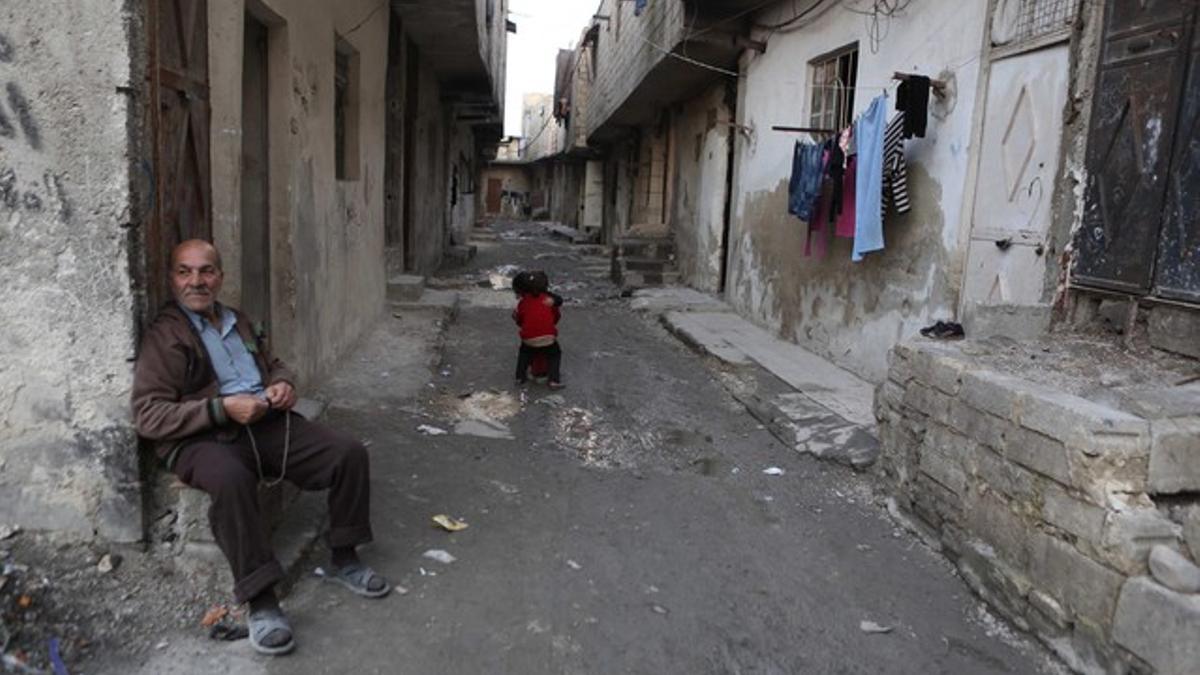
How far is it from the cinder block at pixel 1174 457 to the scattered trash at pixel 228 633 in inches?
128

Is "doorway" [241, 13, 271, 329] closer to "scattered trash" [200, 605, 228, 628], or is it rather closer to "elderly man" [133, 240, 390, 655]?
"elderly man" [133, 240, 390, 655]

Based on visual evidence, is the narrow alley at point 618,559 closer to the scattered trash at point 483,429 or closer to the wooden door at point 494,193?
the scattered trash at point 483,429

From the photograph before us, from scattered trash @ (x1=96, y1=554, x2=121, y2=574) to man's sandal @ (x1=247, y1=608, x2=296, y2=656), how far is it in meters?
0.69

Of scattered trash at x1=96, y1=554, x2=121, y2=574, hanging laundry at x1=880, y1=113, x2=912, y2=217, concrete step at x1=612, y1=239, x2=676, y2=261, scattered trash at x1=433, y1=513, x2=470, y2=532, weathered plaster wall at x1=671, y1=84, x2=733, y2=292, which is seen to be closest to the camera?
scattered trash at x1=96, y1=554, x2=121, y2=574

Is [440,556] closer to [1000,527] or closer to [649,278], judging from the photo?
[1000,527]

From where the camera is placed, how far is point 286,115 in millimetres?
5344

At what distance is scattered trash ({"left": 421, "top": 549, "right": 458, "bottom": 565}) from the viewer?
3721mm

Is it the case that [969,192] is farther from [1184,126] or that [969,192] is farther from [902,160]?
[1184,126]

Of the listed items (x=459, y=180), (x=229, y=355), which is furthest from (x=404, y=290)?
(x=459, y=180)

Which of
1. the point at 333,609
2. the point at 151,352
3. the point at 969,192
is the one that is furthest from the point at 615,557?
the point at 969,192

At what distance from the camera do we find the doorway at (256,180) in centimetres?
526

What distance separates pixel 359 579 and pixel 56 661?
1.00 metres

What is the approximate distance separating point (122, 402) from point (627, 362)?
5.79 m

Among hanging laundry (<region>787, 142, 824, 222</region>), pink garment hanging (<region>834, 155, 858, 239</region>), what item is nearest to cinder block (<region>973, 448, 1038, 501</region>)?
pink garment hanging (<region>834, 155, 858, 239</region>)
